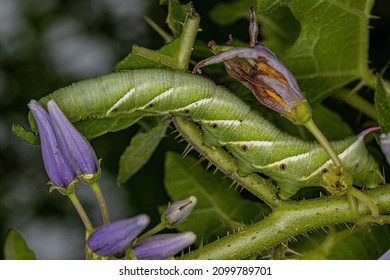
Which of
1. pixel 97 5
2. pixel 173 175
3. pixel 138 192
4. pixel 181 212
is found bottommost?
pixel 138 192

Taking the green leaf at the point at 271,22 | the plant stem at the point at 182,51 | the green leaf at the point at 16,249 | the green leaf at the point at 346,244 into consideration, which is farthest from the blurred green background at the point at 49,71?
the plant stem at the point at 182,51

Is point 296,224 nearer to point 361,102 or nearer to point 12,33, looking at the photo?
point 361,102

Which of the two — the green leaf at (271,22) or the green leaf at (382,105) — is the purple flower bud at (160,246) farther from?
the green leaf at (271,22)

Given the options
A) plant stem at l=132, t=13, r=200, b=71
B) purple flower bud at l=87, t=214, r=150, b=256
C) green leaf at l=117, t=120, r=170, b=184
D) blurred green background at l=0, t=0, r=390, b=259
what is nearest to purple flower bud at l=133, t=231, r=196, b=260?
purple flower bud at l=87, t=214, r=150, b=256

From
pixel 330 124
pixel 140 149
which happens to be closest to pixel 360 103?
pixel 330 124

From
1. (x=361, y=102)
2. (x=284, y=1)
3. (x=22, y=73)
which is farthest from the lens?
(x=22, y=73)

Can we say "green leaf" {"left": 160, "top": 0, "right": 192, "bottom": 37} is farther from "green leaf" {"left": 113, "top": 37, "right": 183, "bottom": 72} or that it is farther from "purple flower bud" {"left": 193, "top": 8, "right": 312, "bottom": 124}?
"purple flower bud" {"left": 193, "top": 8, "right": 312, "bottom": 124}

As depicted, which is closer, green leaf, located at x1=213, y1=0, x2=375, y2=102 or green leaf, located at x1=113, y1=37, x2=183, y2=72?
green leaf, located at x1=113, y1=37, x2=183, y2=72

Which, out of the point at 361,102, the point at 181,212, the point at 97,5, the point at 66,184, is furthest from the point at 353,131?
the point at 97,5
